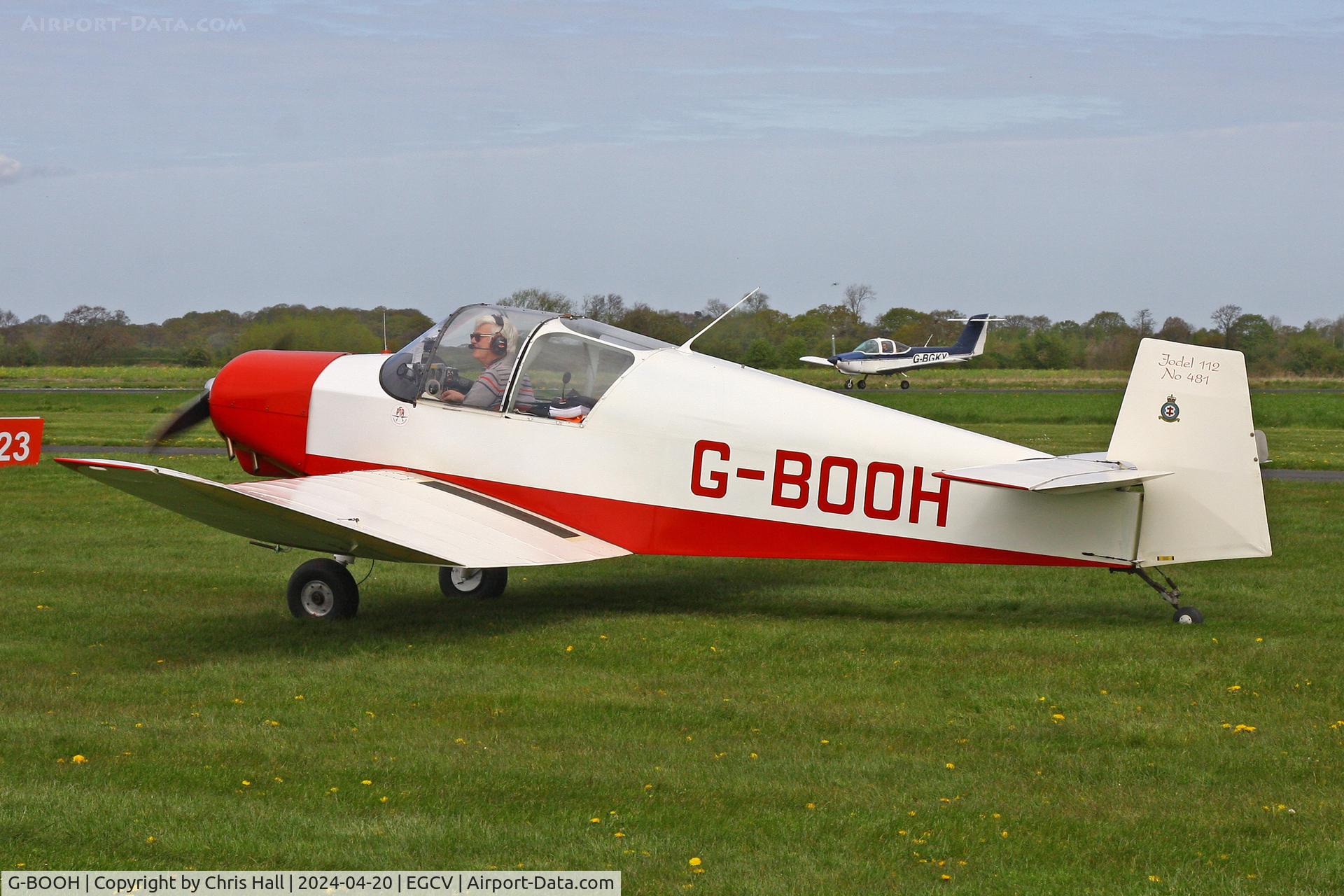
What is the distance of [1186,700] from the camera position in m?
6.75

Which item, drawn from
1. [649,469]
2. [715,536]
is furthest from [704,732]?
[649,469]

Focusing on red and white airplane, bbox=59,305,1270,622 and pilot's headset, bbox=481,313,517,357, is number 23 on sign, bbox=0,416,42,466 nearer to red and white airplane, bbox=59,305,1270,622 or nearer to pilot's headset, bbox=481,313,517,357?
red and white airplane, bbox=59,305,1270,622

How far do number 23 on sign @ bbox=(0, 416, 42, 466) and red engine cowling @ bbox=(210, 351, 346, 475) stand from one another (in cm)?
349

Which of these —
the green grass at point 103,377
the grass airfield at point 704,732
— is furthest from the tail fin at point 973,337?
the grass airfield at point 704,732

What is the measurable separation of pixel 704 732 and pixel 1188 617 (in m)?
4.04

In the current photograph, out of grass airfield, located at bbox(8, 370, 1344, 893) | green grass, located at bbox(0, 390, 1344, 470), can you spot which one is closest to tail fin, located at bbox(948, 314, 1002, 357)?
green grass, located at bbox(0, 390, 1344, 470)

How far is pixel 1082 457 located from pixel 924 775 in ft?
12.5

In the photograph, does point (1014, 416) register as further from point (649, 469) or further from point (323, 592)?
point (323, 592)

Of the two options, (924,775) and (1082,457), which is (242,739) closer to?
(924,775)

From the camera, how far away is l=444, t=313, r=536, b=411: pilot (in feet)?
31.5

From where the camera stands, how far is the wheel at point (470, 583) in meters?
10.4

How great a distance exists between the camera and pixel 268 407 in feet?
34.0

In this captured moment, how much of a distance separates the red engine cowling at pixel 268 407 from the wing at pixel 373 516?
0.81 m

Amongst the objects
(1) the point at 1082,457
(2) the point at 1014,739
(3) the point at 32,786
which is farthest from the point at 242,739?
(1) the point at 1082,457
